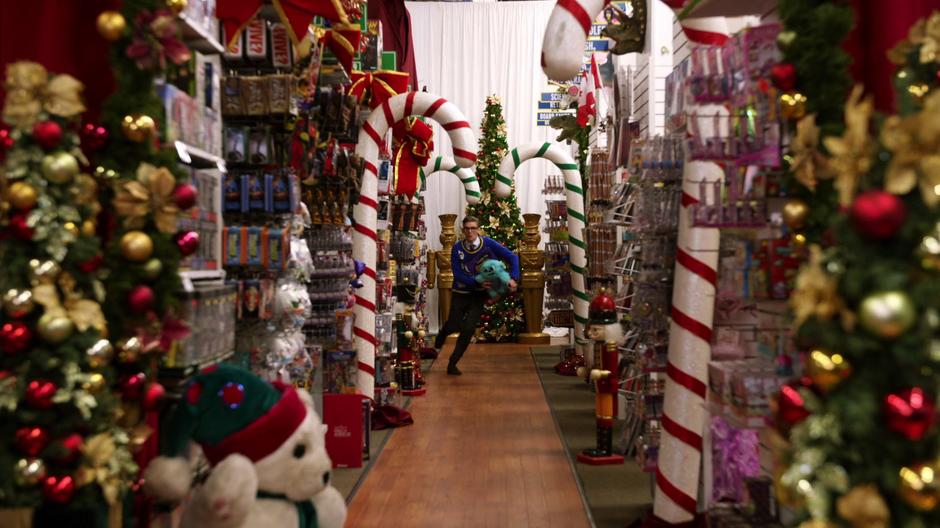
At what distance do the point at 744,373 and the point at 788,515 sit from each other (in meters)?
0.70

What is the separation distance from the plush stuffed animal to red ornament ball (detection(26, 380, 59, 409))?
47cm

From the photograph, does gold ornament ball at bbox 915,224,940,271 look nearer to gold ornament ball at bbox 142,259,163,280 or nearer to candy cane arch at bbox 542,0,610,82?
gold ornament ball at bbox 142,259,163,280

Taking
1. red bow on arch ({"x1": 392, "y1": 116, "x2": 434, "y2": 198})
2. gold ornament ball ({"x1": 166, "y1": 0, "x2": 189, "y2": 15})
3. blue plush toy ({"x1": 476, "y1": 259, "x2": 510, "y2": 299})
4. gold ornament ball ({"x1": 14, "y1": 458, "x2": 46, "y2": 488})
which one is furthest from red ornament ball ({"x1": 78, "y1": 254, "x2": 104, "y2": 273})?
blue plush toy ({"x1": 476, "y1": 259, "x2": 510, "y2": 299})

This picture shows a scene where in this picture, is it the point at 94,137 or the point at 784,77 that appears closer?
the point at 784,77

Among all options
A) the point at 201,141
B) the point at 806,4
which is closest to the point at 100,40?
the point at 201,141

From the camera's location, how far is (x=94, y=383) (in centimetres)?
271

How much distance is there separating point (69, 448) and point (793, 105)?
2228 mm

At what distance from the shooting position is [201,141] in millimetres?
3592

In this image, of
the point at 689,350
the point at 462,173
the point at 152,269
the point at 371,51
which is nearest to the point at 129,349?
the point at 152,269

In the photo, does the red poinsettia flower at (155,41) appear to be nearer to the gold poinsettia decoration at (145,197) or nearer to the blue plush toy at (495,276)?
the gold poinsettia decoration at (145,197)

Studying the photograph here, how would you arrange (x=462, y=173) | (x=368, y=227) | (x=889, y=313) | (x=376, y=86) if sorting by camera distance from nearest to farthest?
(x=889, y=313) → (x=368, y=227) → (x=376, y=86) → (x=462, y=173)

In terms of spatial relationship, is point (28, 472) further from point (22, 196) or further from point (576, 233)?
point (576, 233)

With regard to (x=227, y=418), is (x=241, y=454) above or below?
below

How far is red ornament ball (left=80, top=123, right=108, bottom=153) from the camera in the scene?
2.93m
